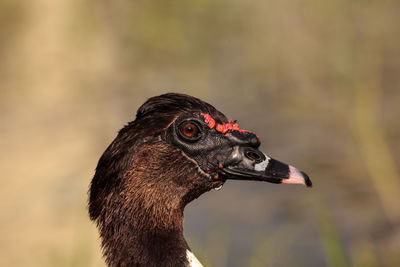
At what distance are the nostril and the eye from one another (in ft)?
0.78

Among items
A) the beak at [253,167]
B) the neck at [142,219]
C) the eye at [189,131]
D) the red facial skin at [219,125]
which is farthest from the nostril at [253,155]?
the neck at [142,219]

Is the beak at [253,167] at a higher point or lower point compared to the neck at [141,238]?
higher

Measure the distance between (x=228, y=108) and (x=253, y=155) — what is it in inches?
174

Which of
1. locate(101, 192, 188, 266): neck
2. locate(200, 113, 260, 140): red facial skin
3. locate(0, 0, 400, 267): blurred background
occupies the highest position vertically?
locate(0, 0, 400, 267): blurred background

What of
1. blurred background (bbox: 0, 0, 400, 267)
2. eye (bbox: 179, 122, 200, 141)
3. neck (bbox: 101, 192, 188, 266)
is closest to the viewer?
neck (bbox: 101, 192, 188, 266)

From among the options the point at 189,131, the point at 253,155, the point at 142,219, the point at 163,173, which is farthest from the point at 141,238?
the point at 253,155

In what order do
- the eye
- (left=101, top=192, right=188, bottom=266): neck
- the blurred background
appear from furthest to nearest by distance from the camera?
the blurred background < the eye < (left=101, top=192, right=188, bottom=266): neck

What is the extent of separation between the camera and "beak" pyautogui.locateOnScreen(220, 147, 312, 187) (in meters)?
4.58

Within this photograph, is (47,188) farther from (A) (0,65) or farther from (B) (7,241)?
(A) (0,65)

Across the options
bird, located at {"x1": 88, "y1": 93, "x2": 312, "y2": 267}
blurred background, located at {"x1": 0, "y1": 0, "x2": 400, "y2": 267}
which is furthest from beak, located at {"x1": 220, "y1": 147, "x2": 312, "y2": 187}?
blurred background, located at {"x1": 0, "y1": 0, "x2": 400, "y2": 267}

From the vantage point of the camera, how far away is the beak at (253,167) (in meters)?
4.58

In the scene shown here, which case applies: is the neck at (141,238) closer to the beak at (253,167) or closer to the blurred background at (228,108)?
the beak at (253,167)

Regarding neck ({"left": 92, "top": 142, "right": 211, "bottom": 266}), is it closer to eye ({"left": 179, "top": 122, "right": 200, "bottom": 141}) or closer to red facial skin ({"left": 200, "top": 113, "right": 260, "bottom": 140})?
eye ({"left": 179, "top": 122, "right": 200, "bottom": 141})

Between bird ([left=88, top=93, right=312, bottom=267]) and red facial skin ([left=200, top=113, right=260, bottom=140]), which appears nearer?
bird ([left=88, top=93, right=312, bottom=267])
